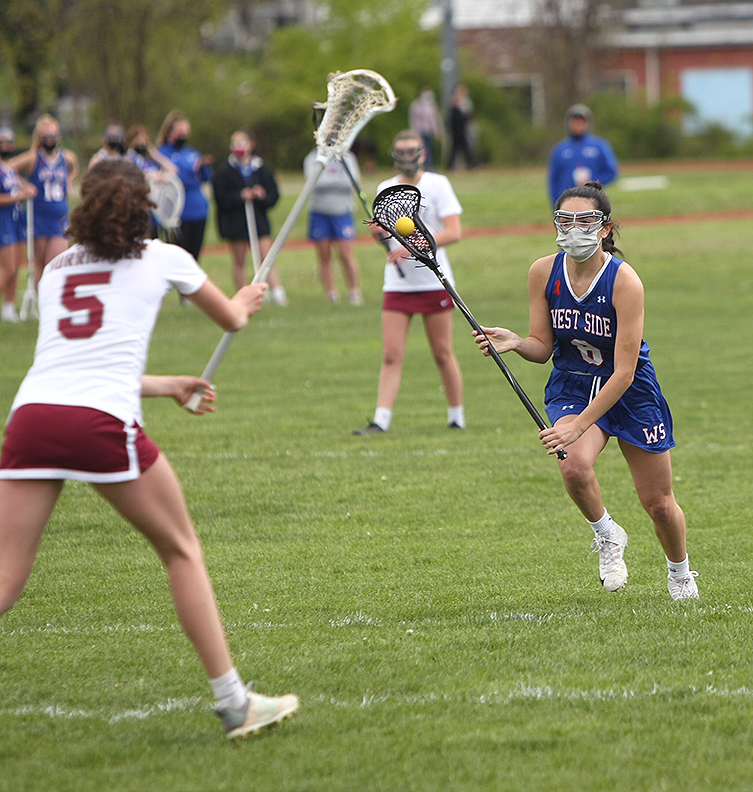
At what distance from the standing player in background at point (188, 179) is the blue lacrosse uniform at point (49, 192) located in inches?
72.8

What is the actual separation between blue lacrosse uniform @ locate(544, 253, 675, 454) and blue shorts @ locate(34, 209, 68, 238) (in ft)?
37.9

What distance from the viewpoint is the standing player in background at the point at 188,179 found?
1753 centimetres

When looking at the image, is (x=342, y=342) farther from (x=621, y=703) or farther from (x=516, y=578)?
(x=621, y=703)

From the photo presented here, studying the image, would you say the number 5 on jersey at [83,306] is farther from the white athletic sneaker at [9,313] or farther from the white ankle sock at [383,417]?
the white athletic sneaker at [9,313]

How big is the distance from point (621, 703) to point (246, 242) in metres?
13.6

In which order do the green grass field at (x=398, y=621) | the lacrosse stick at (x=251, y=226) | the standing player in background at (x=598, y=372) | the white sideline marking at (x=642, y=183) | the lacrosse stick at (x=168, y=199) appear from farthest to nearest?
the white sideline marking at (x=642, y=183)
the lacrosse stick at (x=251, y=226)
the lacrosse stick at (x=168, y=199)
the standing player in background at (x=598, y=372)
the green grass field at (x=398, y=621)

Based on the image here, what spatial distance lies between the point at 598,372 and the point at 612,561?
0.87 meters

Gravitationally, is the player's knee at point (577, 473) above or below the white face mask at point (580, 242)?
below

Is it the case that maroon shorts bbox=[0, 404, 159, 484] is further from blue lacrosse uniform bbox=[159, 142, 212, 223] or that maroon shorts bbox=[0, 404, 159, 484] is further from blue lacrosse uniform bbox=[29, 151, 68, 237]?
blue lacrosse uniform bbox=[159, 142, 212, 223]

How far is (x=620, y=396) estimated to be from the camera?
538 centimetres

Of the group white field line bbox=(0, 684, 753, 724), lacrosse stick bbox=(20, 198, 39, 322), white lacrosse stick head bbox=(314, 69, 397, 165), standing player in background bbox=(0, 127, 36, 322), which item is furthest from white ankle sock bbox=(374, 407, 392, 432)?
lacrosse stick bbox=(20, 198, 39, 322)

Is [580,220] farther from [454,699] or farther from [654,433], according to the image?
[454,699]

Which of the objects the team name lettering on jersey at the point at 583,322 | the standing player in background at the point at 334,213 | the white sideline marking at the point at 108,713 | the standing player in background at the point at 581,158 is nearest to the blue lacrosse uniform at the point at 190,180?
the standing player in background at the point at 334,213

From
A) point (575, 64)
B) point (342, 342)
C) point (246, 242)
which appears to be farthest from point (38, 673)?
point (575, 64)
